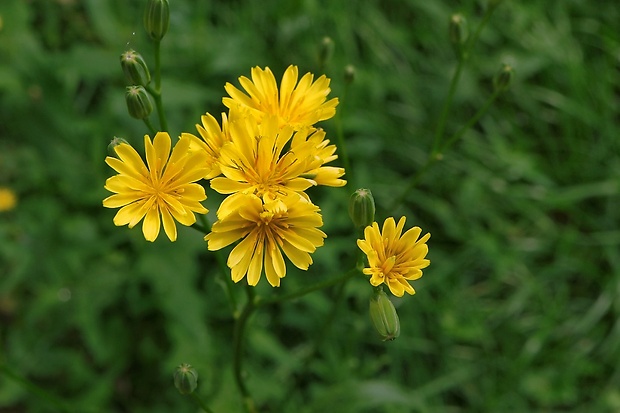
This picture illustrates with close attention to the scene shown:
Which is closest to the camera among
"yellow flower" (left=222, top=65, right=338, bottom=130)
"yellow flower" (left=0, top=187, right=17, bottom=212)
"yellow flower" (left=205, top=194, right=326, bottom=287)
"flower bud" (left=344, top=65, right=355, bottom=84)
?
"yellow flower" (left=205, top=194, right=326, bottom=287)

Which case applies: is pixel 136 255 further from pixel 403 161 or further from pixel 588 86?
pixel 588 86

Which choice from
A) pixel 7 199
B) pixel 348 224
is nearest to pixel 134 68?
pixel 348 224

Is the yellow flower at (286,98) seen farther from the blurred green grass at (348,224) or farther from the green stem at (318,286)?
the blurred green grass at (348,224)

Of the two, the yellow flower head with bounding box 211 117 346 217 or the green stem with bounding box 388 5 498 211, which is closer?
the yellow flower head with bounding box 211 117 346 217

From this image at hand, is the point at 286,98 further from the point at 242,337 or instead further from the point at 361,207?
the point at 242,337

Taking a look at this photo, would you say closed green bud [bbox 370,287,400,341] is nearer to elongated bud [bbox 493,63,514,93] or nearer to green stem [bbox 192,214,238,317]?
green stem [bbox 192,214,238,317]

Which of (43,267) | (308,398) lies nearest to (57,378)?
(43,267)

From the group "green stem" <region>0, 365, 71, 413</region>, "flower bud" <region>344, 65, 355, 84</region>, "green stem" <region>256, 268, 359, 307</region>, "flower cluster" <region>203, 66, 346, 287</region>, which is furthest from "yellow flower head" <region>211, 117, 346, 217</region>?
"green stem" <region>0, 365, 71, 413</region>
